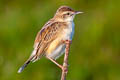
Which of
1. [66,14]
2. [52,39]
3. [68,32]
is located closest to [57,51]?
[52,39]

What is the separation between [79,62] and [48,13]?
1018mm

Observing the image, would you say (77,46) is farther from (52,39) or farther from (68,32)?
(68,32)

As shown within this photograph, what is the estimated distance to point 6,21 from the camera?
35.4ft

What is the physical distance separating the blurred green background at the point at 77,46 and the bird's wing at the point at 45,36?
202 cm

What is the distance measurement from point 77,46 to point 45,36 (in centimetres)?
268

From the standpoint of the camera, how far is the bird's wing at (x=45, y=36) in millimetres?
7727

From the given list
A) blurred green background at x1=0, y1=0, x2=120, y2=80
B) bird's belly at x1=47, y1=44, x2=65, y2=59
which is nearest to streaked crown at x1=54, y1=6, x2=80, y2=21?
bird's belly at x1=47, y1=44, x2=65, y2=59

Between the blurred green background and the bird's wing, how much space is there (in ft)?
6.62

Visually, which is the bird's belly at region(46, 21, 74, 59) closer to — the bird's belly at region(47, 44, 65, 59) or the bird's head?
the bird's belly at region(47, 44, 65, 59)

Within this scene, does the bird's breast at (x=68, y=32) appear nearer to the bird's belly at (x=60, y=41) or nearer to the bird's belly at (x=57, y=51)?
the bird's belly at (x=60, y=41)

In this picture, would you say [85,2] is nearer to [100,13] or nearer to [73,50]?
[100,13]

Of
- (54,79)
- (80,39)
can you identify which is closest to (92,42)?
(80,39)

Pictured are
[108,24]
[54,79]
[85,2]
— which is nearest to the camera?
[54,79]

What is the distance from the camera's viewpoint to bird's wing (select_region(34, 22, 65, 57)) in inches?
304
